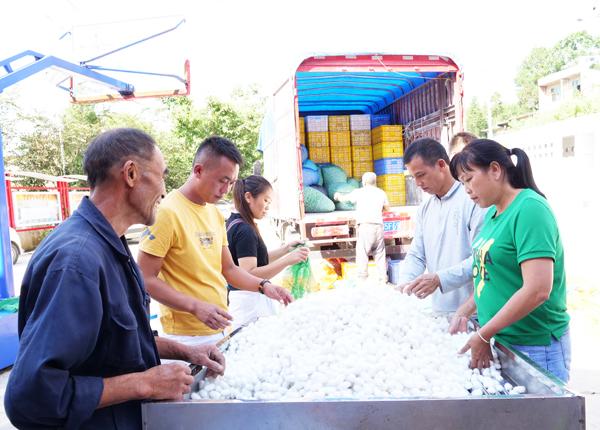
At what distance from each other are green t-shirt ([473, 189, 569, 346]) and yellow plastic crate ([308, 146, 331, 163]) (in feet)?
20.4

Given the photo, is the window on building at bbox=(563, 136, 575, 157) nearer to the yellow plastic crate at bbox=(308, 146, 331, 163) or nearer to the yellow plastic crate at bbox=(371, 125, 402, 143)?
the yellow plastic crate at bbox=(371, 125, 402, 143)

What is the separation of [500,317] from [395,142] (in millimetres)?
6613

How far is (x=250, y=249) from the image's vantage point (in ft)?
11.0

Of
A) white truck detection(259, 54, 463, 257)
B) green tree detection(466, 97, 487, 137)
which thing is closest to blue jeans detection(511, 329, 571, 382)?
white truck detection(259, 54, 463, 257)

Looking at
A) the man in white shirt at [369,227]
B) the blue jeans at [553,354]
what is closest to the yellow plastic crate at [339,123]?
the man in white shirt at [369,227]

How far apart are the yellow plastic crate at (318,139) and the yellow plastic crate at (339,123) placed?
173 mm

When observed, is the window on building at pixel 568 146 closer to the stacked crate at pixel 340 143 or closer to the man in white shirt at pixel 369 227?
the stacked crate at pixel 340 143

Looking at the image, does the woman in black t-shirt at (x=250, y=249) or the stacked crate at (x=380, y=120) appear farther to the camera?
the stacked crate at (x=380, y=120)

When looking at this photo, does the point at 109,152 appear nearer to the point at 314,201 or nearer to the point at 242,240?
the point at 242,240

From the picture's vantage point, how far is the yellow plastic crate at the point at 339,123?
847 cm

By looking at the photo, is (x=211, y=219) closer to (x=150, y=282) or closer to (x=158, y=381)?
(x=150, y=282)

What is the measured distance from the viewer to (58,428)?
126 cm

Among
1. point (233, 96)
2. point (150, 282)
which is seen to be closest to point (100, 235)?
point (150, 282)

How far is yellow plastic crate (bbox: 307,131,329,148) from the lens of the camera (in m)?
8.36
